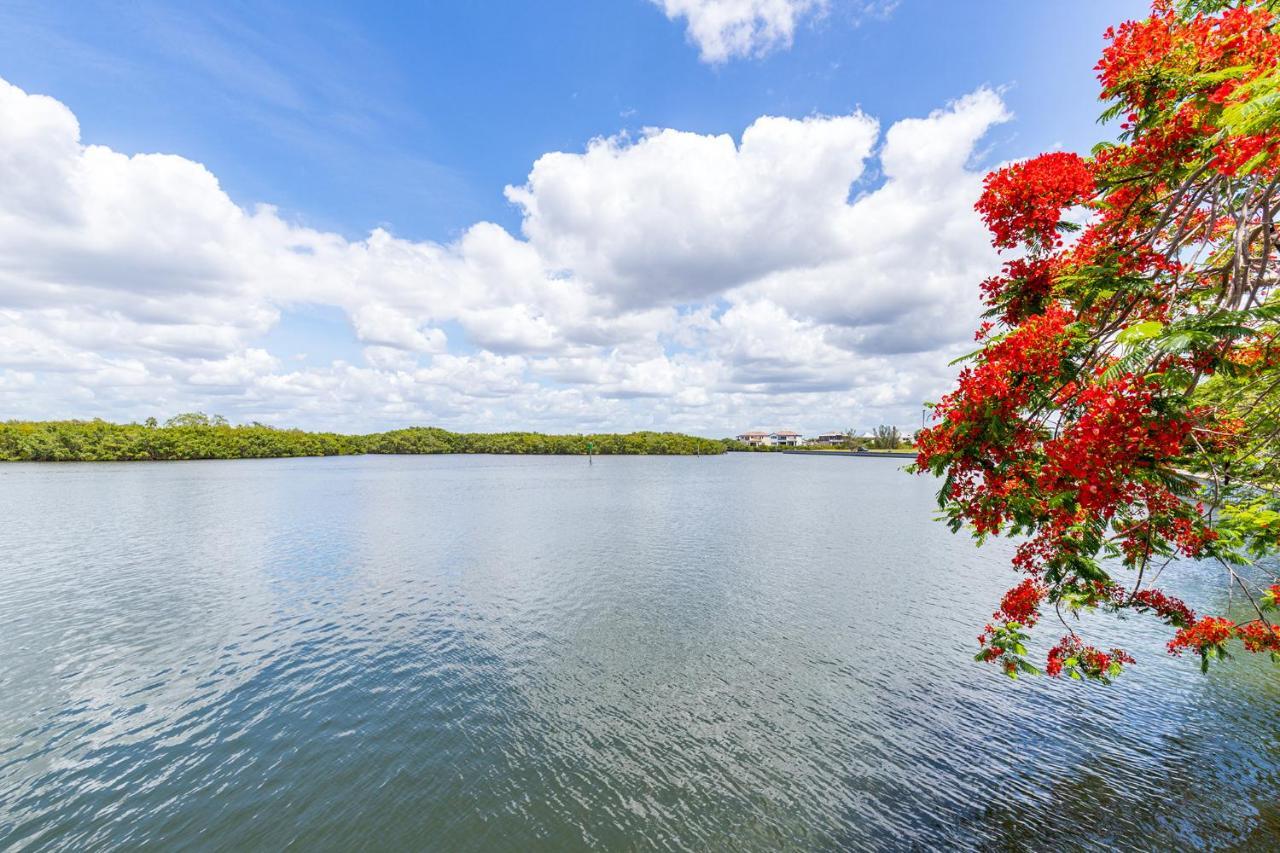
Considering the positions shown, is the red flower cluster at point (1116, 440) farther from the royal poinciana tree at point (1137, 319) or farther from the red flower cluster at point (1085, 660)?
the red flower cluster at point (1085, 660)

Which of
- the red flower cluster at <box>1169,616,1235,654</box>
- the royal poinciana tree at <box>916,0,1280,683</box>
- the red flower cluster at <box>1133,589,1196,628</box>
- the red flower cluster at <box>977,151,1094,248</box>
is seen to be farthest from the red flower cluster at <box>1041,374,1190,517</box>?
the red flower cluster at <box>1169,616,1235,654</box>

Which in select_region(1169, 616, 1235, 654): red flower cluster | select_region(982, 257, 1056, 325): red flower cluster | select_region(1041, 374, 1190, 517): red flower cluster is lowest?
select_region(1169, 616, 1235, 654): red flower cluster

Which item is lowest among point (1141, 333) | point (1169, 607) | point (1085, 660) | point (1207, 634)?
point (1085, 660)

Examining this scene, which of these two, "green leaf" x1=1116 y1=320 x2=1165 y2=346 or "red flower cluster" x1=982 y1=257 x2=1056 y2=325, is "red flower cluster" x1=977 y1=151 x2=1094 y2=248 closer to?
"red flower cluster" x1=982 y1=257 x2=1056 y2=325

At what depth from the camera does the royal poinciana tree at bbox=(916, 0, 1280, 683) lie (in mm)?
5578

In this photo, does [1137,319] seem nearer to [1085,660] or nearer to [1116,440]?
[1116,440]

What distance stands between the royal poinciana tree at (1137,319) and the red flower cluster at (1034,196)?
2cm

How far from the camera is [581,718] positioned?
15.0m

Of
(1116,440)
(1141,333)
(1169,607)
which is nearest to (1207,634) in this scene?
(1169,607)

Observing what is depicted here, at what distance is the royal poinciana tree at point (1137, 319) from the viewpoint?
18.3ft

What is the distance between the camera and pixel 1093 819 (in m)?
11.1

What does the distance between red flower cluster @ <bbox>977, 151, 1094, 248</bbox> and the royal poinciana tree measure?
24 mm

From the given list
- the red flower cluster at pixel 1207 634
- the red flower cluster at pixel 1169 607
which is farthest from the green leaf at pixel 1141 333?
the red flower cluster at pixel 1207 634

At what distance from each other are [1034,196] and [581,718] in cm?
1592
